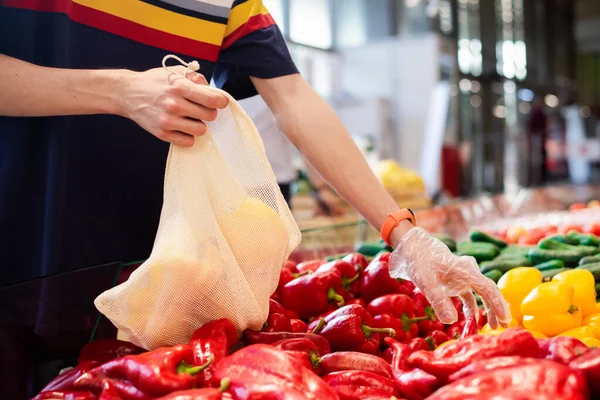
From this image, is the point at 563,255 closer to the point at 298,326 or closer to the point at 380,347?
the point at 380,347

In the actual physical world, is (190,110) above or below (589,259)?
above

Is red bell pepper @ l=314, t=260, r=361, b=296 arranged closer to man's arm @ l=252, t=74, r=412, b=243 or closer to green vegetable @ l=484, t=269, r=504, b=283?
man's arm @ l=252, t=74, r=412, b=243

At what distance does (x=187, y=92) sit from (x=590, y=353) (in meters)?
0.78

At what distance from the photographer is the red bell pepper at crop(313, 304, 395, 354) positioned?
4.59ft

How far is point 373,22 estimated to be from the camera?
9523 mm

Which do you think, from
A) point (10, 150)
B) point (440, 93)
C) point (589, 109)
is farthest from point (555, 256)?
point (589, 109)

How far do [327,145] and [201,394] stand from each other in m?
0.90

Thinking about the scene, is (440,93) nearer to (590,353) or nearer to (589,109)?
(590,353)

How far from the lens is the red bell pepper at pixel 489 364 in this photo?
0.97m

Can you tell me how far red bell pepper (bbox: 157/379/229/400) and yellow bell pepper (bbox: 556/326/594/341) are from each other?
2.92 ft

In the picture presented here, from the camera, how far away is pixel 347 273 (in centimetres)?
177

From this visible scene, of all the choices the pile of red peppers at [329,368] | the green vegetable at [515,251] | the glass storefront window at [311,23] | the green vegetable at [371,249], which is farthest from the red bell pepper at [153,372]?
the glass storefront window at [311,23]

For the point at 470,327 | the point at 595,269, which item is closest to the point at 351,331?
the point at 470,327

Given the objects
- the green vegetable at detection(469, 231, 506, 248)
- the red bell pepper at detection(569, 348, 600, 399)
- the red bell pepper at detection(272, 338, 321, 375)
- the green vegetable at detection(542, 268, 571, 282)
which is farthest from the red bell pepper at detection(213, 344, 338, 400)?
the green vegetable at detection(469, 231, 506, 248)
